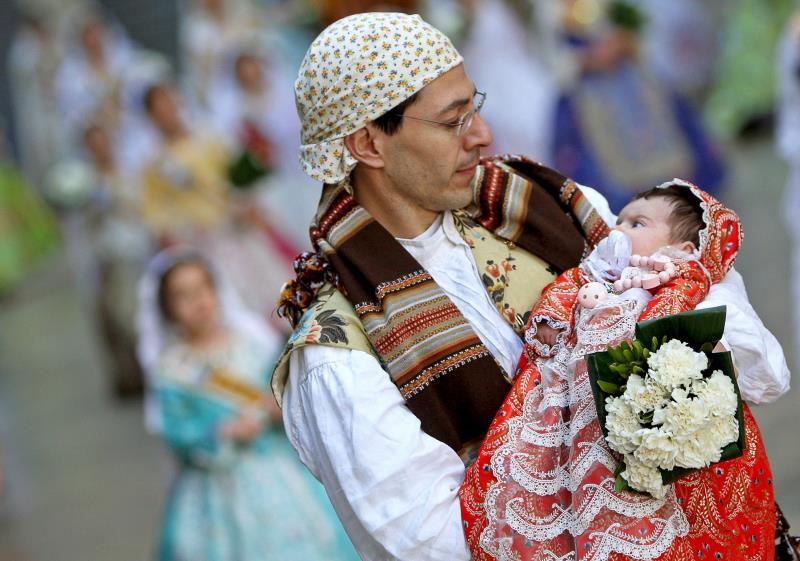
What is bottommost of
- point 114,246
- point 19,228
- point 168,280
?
point 19,228

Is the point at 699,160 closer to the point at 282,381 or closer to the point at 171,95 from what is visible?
the point at 171,95

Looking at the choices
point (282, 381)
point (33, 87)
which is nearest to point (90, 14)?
point (33, 87)

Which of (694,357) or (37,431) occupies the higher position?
(694,357)

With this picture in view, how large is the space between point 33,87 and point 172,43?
70.3 inches

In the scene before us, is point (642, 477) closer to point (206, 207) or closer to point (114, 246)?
point (206, 207)

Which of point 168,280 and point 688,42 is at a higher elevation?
point 168,280

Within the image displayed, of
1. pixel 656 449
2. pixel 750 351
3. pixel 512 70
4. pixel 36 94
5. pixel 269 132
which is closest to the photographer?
pixel 656 449

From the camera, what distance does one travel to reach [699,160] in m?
8.48

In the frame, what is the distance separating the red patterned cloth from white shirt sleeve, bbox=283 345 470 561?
0.19 feet

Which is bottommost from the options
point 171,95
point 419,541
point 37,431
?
point 37,431

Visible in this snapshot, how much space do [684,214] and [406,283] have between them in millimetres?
614

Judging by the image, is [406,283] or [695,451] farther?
[406,283]

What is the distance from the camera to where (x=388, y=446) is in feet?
8.23

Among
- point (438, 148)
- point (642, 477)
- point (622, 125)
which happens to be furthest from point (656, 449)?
point (622, 125)
